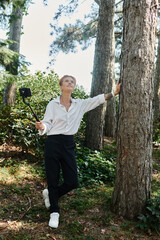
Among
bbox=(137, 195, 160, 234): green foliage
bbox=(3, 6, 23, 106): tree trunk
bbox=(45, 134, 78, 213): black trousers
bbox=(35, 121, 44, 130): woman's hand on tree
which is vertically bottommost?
bbox=(137, 195, 160, 234): green foliage

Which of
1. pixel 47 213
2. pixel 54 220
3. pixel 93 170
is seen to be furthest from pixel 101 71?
pixel 54 220

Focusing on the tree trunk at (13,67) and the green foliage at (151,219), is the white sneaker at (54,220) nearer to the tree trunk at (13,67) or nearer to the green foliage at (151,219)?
the green foliage at (151,219)

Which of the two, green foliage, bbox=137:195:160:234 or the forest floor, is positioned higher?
green foliage, bbox=137:195:160:234

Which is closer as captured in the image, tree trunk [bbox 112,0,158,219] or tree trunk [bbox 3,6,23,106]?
tree trunk [bbox 112,0,158,219]

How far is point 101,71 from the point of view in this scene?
597cm

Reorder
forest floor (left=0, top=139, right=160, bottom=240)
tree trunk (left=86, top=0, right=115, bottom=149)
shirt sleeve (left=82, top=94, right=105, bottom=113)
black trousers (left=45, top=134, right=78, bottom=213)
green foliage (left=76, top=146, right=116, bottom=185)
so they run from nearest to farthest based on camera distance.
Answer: forest floor (left=0, top=139, right=160, bottom=240) < black trousers (left=45, top=134, right=78, bottom=213) < shirt sleeve (left=82, top=94, right=105, bottom=113) < green foliage (left=76, top=146, right=116, bottom=185) < tree trunk (left=86, top=0, right=115, bottom=149)

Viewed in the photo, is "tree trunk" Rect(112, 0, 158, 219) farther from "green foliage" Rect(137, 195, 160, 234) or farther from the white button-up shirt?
the white button-up shirt

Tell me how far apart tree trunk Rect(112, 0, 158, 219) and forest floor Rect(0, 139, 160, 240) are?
39cm

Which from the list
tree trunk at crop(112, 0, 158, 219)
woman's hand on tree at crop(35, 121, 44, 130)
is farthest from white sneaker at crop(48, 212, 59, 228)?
woman's hand on tree at crop(35, 121, 44, 130)

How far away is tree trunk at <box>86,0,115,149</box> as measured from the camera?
19.2 ft

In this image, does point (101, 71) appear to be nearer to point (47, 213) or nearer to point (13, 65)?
point (13, 65)

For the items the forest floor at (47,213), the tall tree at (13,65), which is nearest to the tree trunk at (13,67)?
the tall tree at (13,65)

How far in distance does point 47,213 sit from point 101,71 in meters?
4.13

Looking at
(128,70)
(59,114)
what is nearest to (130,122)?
(128,70)
